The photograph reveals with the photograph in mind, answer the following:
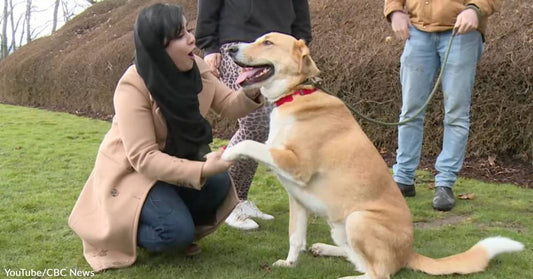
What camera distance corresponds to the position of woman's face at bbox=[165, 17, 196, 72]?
3043mm

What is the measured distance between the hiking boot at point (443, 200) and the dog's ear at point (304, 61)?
205 cm

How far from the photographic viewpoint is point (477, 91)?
671cm

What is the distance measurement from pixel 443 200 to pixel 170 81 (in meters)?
2.80

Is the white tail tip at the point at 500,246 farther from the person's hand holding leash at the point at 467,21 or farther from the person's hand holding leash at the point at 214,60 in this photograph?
the person's hand holding leash at the point at 214,60

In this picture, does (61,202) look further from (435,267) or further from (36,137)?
(36,137)

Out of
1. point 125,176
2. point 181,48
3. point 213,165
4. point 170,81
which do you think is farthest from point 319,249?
point 181,48

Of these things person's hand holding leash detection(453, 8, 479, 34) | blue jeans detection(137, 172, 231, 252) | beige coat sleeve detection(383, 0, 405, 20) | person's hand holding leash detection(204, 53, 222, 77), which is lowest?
blue jeans detection(137, 172, 231, 252)

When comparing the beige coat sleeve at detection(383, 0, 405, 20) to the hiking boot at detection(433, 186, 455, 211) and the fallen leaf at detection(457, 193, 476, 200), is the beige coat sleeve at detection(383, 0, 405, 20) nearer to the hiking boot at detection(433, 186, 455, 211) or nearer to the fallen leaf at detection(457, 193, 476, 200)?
the hiking boot at detection(433, 186, 455, 211)

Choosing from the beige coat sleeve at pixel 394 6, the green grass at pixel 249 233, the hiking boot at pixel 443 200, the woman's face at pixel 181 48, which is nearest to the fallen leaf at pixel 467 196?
the green grass at pixel 249 233

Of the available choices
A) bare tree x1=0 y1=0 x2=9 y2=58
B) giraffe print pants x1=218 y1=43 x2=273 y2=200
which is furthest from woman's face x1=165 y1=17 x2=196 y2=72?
bare tree x1=0 y1=0 x2=9 y2=58

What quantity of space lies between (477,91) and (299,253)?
4284 mm

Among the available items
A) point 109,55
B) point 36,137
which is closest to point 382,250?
point 36,137

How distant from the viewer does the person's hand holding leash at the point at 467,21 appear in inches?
169

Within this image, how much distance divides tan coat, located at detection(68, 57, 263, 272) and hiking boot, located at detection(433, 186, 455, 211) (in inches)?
99.3
